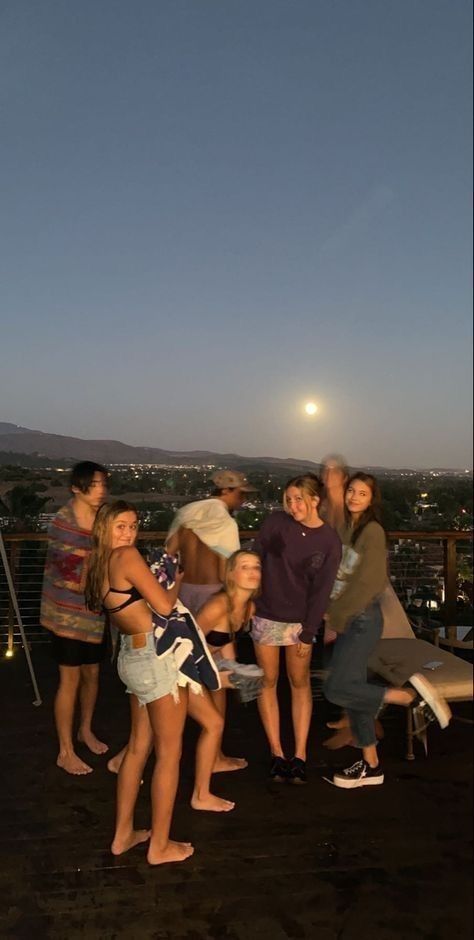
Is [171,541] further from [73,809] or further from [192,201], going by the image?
[192,201]

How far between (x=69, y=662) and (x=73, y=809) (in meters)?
0.53

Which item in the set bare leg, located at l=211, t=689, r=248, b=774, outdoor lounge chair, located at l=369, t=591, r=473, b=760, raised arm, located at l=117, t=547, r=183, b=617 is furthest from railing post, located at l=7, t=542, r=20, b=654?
outdoor lounge chair, located at l=369, t=591, r=473, b=760

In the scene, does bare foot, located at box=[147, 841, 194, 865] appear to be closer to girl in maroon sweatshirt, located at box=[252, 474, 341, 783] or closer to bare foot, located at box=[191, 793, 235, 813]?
bare foot, located at box=[191, 793, 235, 813]

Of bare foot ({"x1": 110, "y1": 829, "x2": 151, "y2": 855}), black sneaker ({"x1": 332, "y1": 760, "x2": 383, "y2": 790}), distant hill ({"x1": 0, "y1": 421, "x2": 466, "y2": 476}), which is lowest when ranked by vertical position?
bare foot ({"x1": 110, "y1": 829, "x2": 151, "y2": 855})

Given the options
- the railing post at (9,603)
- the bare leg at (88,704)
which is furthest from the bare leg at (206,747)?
the railing post at (9,603)

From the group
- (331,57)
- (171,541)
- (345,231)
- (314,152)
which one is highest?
(331,57)

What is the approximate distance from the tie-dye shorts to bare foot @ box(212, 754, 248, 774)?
0.62 metres

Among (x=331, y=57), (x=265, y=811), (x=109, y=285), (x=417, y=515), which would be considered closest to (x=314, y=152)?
(x=331, y=57)

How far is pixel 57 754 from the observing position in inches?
103

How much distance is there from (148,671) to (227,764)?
3.33 feet

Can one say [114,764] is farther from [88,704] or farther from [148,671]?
[148,671]

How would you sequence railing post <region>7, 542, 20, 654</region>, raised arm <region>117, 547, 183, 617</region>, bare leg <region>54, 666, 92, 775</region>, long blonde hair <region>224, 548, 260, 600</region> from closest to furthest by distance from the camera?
raised arm <region>117, 547, 183, 617</region>, long blonde hair <region>224, 548, 260, 600</region>, bare leg <region>54, 666, 92, 775</region>, railing post <region>7, 542, 20, 654</region>

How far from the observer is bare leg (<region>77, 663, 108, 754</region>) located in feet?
8.59

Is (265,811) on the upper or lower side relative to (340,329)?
lower
